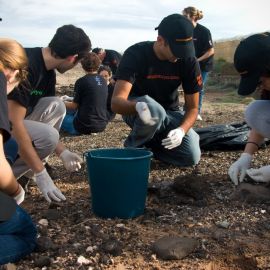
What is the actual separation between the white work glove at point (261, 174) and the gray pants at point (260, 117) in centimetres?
33

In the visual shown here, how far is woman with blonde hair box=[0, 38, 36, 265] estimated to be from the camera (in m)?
1.84

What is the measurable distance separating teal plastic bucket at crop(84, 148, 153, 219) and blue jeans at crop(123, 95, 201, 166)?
2.89 feet

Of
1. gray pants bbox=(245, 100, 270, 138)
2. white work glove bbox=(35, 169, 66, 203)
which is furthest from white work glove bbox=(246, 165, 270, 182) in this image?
white work glove bbox=(35, 169, 66, 203)

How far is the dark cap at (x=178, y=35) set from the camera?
9.90ft

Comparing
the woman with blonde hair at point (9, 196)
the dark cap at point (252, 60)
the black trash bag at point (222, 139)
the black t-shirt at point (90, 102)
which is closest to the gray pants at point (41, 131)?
the woman with blonde hair at point (9, 196)

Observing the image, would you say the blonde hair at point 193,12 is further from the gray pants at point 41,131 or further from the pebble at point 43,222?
the pebble at point 43,222

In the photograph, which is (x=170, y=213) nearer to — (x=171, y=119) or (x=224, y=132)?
(x=171, y=119)

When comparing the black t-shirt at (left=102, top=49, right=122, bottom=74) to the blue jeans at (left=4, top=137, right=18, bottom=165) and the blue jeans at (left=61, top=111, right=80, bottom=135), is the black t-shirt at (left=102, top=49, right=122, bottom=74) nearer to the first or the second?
the blue jeans at (left=61, top=111, right=80, bottom=135)

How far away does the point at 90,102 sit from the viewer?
515 centimetres

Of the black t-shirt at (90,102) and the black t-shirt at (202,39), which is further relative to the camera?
the black t-shirt at (202,39)

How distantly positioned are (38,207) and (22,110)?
0.62 metres

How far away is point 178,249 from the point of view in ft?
6.46

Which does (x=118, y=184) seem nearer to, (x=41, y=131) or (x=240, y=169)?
(x=41, y=131)

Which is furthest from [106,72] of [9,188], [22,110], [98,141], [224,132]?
[9,188]
